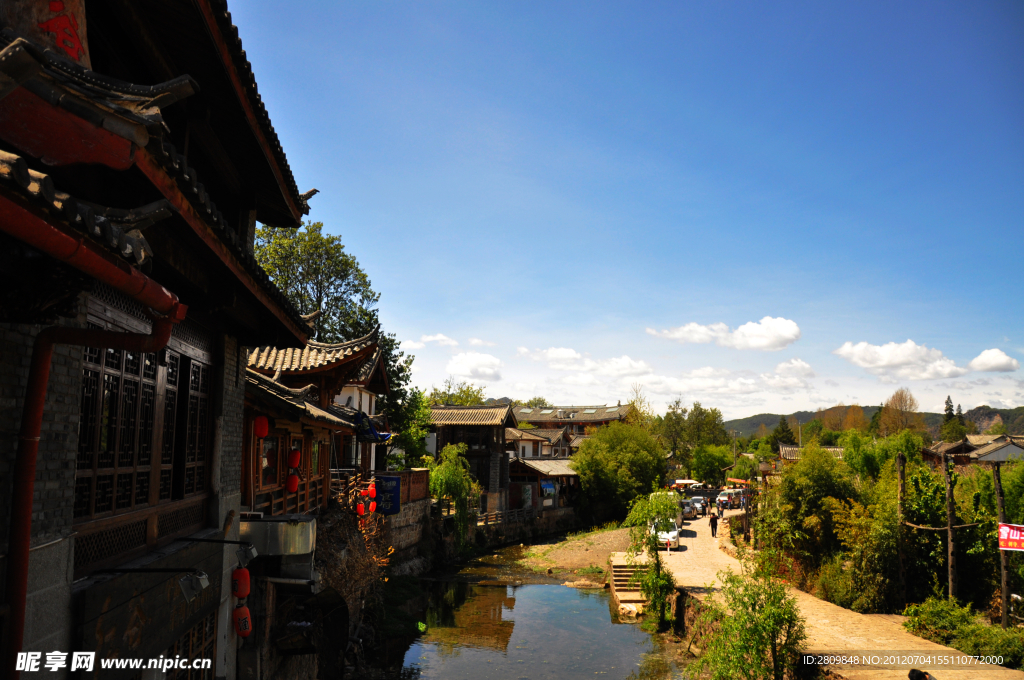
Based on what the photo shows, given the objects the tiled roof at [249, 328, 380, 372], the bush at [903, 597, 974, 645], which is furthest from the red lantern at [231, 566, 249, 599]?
the bush at [903, 597, 974, 645]

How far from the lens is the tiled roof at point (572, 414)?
251ft

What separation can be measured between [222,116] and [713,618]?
589 inches

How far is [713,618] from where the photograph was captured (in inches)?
586

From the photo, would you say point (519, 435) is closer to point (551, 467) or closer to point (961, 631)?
point (551, 467)

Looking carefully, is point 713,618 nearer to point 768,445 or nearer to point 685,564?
point 685,564

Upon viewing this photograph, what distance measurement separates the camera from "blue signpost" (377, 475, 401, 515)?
19.6 metres

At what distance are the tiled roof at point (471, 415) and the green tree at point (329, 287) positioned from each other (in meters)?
7.77

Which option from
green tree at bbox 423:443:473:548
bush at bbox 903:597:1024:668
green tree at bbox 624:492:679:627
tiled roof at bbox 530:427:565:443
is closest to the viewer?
bush at bbox 903:597:1024:668

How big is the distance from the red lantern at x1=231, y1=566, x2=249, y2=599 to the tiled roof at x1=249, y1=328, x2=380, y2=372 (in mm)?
7105

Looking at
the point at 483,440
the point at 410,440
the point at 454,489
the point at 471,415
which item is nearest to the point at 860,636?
the point at 454,489

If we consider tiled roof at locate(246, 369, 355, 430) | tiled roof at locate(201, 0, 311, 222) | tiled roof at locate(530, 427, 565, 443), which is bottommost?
tiled roof at locate(530, 427, 565, 443)

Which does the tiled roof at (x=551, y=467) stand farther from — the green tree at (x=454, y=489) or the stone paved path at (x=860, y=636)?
Result: the stone paved path at (x=860, y=636)

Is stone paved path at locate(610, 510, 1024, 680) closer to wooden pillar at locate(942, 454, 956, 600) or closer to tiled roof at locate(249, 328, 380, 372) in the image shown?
wooden pillar at locate(942, 454, 956, 600)

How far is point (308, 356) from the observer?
15.0m
